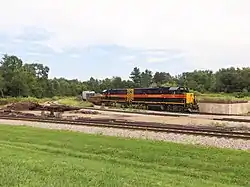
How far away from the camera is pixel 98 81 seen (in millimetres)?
147625

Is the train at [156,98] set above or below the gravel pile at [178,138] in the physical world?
above

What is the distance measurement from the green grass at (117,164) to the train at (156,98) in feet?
109

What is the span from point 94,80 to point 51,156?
139m

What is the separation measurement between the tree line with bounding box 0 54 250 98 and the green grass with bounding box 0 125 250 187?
6402 centimetres

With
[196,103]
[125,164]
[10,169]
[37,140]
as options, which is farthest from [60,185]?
[196,103]

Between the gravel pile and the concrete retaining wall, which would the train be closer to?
the concrete retaining wall

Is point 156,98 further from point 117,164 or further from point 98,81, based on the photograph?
point 98,81

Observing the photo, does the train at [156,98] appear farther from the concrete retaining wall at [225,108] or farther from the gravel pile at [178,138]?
the gravel pile at [178,138]

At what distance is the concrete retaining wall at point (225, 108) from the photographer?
4828cm

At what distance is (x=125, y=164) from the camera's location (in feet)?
42.7

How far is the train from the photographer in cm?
5044

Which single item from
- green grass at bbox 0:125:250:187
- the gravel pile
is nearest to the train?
the gravel pile

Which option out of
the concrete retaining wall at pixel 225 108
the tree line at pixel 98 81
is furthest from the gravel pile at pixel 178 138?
the tree line at pixel 98 81

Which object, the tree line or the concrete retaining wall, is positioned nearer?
the concrete retaining wall
